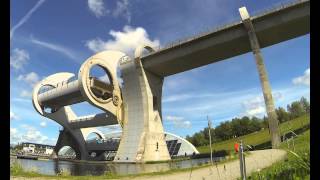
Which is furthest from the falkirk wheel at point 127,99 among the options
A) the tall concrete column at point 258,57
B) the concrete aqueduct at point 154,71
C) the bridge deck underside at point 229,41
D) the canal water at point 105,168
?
the tall concrete column at point 258,57

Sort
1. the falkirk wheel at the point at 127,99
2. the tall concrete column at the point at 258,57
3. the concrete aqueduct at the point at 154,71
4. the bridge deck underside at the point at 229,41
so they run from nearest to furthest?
the bridge deck underside at the point at 229,41, the tall concrete column at the point at 258,57, the concrete aqueduct at the point at 154,71, the falkirk wheel at the point at 127,99

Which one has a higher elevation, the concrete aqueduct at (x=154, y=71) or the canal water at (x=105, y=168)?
the concrete aqueduct at (x=154, y=71)

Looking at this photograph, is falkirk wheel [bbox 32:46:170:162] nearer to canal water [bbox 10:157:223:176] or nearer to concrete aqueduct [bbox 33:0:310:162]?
concrete aqueduct [bbox 33:0:310:162]

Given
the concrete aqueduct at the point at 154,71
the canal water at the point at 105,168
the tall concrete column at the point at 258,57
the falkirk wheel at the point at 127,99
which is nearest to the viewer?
the canal water at the point at 105,168

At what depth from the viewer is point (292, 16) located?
5169 cm

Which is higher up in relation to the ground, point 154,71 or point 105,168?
point 154,71

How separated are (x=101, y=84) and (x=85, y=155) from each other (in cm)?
3697

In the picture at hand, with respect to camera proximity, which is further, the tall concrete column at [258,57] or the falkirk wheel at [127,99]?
the falkirk wheel at [127,99]

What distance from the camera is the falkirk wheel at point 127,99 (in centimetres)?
6331

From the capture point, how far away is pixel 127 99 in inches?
2677

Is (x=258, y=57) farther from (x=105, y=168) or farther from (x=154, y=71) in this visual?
(x=105, y=168)

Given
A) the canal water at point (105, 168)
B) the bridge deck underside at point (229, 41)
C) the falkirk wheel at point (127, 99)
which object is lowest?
the canal water at point (105, 168)

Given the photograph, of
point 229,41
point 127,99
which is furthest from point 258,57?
point 127,99

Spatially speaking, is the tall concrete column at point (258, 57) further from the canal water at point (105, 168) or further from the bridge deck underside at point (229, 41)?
the canal water at point (105, 168)
